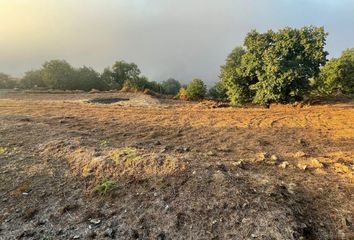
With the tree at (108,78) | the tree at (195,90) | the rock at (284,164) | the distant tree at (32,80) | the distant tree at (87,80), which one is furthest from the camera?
the tree at (108,78)

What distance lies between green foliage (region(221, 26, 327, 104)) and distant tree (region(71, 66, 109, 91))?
25.3 metres

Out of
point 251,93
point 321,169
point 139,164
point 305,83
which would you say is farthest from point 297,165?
point 251,93

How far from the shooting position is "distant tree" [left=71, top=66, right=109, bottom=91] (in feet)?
122

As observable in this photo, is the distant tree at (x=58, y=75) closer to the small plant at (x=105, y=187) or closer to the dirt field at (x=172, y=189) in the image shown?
the dirt field at (x=172, y=189)

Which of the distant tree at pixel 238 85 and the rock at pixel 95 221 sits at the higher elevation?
the distant tree at pixel 238 85

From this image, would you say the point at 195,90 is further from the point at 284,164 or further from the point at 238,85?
the point at 284,164

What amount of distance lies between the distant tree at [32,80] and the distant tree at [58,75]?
3.42ft

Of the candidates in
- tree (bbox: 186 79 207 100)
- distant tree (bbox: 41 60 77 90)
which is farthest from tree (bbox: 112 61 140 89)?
tree (bbox: 186 79 207 100)

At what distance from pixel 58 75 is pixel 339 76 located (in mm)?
30936

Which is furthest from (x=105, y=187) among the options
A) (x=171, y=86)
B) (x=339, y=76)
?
(x=171, y=86)

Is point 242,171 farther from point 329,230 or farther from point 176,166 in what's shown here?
point 329,230

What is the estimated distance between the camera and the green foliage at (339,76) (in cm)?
2800

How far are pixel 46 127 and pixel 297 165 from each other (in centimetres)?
771

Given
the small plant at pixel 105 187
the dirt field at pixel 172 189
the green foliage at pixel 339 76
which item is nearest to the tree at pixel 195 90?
the green foliage at pixel 339 76
